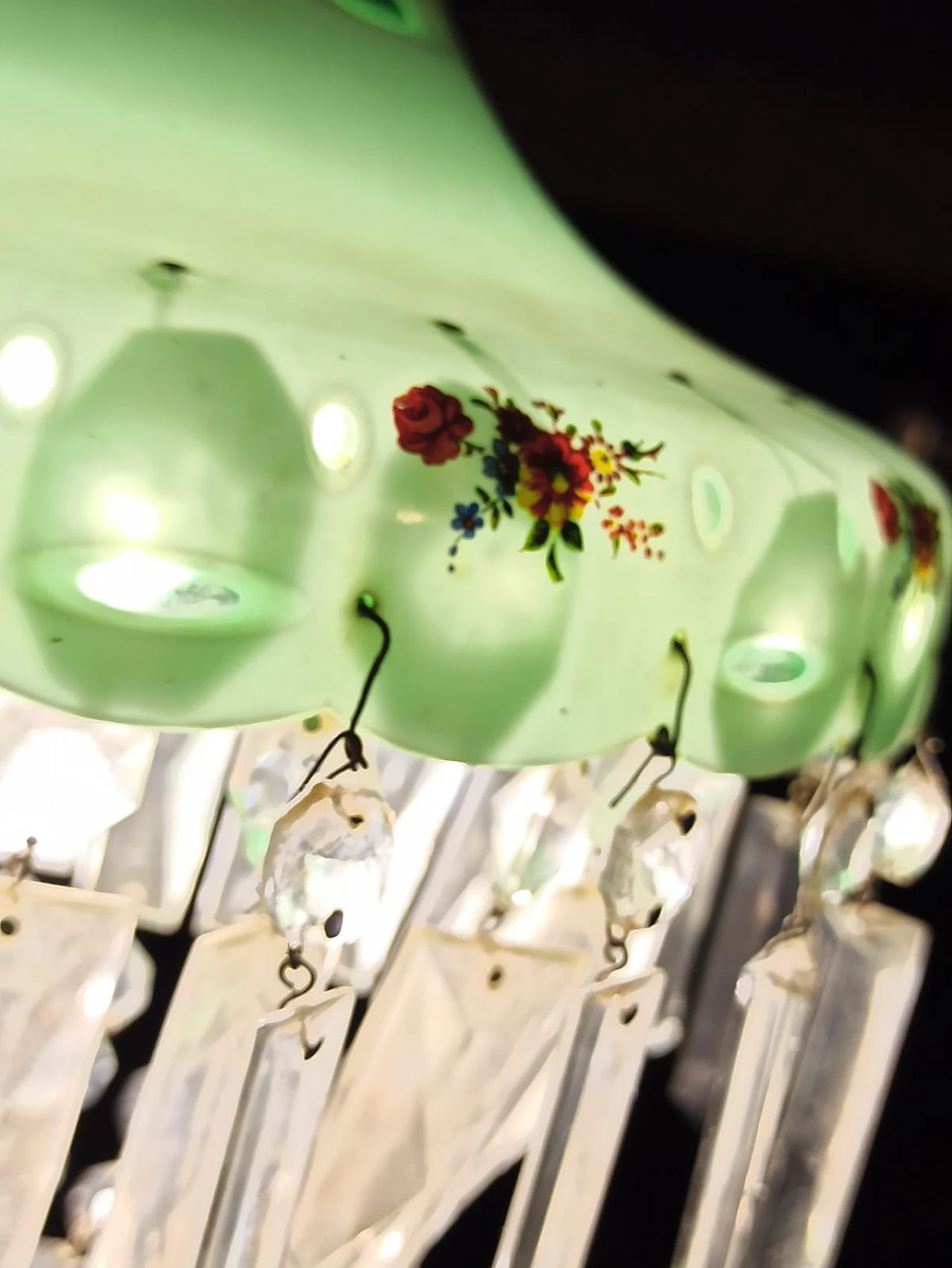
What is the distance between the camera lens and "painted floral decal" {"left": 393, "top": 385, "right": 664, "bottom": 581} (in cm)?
32

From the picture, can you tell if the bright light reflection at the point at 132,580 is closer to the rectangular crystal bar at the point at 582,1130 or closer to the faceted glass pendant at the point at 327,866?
the faceted glass pendant at the point at 327,866

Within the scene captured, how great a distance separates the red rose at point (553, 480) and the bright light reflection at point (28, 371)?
0.11 meters

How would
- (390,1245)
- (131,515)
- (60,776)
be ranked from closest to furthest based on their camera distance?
1. (131,515)
2. (60,776)
3. (390,1245)

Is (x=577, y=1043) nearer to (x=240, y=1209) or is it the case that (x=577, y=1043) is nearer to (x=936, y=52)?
(x=240, y=1209)

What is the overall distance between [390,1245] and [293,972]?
16 centimetres

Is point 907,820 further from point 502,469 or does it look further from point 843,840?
point 502,469

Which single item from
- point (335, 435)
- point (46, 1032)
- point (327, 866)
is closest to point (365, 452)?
point (335, 435)

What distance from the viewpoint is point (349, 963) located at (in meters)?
0.55

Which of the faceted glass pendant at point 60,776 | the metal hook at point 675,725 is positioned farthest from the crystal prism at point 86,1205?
the metal hook at point 675,725

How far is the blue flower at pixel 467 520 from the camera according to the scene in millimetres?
327

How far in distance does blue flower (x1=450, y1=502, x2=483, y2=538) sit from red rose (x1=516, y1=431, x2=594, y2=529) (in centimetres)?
1

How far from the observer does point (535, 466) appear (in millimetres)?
338

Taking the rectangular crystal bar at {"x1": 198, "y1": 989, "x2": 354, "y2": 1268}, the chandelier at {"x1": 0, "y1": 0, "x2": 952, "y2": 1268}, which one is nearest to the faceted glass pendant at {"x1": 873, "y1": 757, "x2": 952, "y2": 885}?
the chandelier at {"x1": 0, "y1": 0, "x2": 952, "y2": 1268}

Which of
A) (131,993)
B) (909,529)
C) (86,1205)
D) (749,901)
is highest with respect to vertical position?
(909,529)
